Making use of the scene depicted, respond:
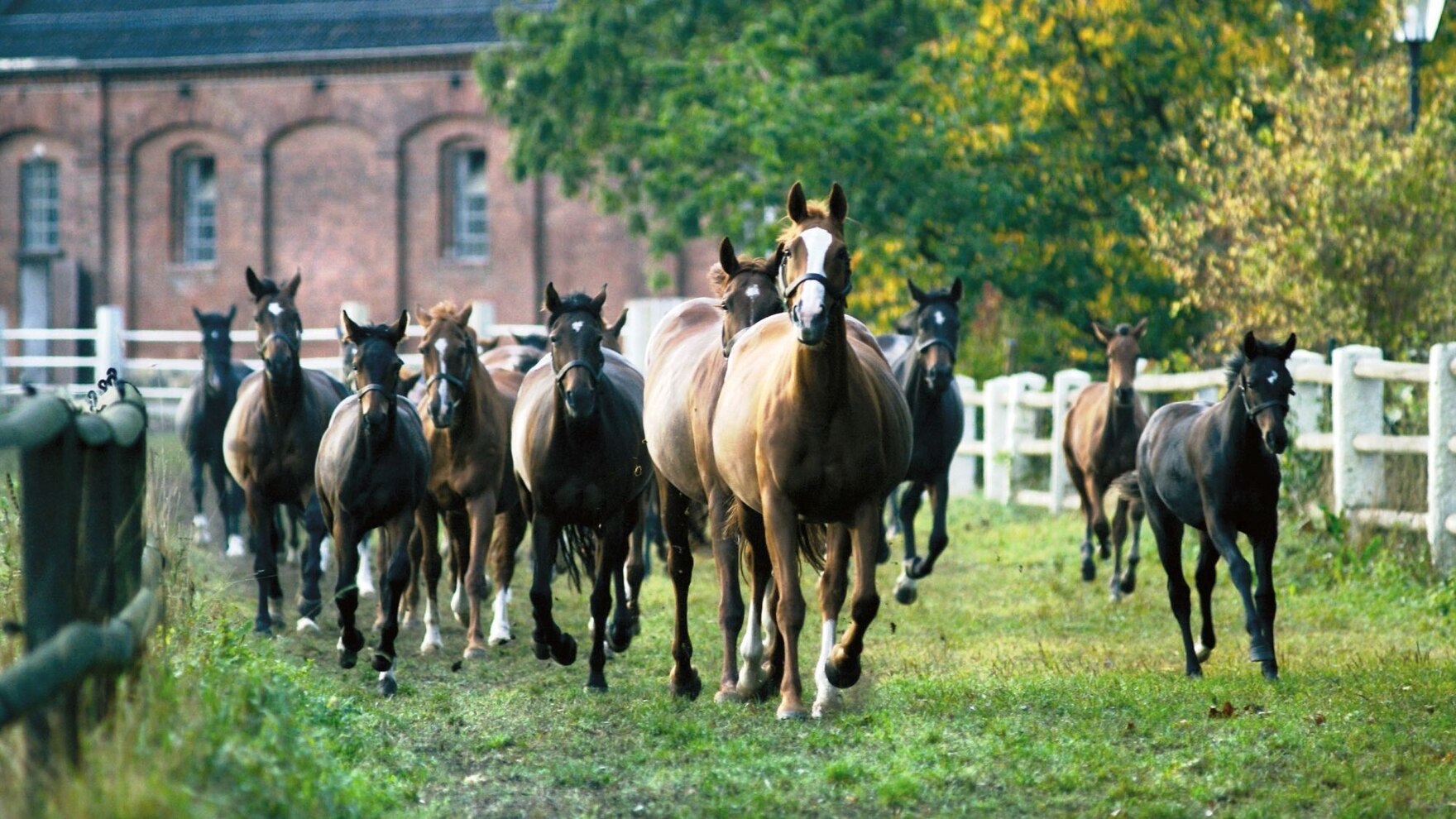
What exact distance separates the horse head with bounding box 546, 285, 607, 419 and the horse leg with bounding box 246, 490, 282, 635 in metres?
2.83

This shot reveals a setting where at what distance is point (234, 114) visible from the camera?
143 feet

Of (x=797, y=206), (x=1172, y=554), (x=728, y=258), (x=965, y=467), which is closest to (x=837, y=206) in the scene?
(x=797, y=206)

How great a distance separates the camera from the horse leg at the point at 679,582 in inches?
371

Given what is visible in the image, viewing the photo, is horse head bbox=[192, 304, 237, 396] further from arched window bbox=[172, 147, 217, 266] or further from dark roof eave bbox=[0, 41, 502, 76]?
arched window bbox=[172, 147, 217, 266]

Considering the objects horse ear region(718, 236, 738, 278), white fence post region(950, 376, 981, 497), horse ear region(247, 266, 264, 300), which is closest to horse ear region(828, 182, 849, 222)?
horse ear region(718, 236, 738, 278)

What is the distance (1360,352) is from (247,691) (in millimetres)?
10309

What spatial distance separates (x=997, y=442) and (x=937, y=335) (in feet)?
29.5

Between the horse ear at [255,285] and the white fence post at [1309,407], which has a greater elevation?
the horse ear at [255,285]

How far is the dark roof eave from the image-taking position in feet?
136

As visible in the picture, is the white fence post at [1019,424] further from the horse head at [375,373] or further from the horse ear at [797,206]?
the horse ear at [797,206]

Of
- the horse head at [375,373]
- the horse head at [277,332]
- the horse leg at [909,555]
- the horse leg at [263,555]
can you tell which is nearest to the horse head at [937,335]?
the horse leg at [909,555]

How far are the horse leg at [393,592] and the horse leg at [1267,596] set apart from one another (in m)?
4.55

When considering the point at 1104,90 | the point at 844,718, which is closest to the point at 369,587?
the point at 844,718

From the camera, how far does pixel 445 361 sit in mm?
11234
